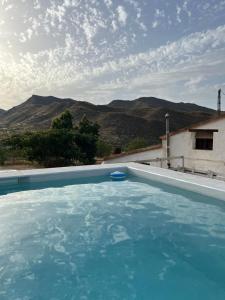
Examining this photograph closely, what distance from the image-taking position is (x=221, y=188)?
6.02 m

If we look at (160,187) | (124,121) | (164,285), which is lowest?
(164,285)

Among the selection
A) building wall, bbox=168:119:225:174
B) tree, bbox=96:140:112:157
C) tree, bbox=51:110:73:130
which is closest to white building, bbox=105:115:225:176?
building wall, bbox=168:119:225:174

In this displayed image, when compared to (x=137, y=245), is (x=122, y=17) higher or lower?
higher

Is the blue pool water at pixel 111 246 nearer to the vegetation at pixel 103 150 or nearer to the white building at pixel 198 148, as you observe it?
the white building at pixel 198 148

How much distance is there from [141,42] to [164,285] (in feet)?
43.5

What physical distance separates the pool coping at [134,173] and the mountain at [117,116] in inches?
1060

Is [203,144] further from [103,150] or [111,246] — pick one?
[111,246]

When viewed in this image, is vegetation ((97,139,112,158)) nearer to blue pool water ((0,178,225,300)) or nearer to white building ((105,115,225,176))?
white building ((105,115,225,176))

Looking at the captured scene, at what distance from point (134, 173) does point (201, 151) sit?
8026 millimetres

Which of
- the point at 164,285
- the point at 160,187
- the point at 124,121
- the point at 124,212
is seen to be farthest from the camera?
the point at 124,121

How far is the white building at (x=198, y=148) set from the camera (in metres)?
14.1

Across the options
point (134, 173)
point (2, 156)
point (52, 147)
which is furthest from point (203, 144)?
point (2, 156)

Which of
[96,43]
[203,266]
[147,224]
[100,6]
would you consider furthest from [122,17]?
[203,266]

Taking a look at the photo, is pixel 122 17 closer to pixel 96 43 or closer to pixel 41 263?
pixel 96 43
